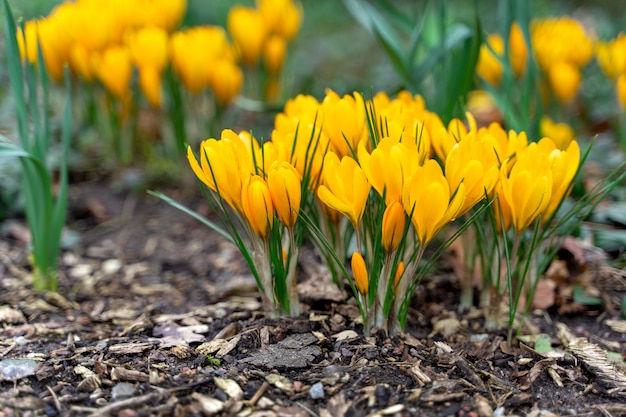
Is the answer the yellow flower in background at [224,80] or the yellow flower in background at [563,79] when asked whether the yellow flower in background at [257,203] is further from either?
the yellow flower in background at [563,79]

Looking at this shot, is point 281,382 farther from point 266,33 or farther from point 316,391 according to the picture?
point 266,33

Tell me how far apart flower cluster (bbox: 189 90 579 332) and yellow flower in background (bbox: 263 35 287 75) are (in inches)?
58.9

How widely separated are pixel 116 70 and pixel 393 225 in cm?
172

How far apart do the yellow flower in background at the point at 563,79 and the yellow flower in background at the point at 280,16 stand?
1.19 m

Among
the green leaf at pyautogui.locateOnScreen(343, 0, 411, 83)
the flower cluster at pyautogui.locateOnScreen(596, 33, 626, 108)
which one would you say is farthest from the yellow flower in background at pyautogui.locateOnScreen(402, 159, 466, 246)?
the flower cluster at pyautogui.locateOnScreen(596, 33, 626, 108)

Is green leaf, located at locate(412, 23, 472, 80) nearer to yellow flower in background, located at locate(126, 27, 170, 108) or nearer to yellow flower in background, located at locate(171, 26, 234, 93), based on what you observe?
yellow flower in background, located at locate(171, 26, 234, 93)

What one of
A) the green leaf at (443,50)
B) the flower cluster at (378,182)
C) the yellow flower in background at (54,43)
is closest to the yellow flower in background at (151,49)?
the yellow flower in background at (54,43)

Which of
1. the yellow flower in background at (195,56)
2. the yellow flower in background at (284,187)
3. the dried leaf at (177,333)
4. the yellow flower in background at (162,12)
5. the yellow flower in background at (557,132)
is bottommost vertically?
the dried leaf at (177,333)

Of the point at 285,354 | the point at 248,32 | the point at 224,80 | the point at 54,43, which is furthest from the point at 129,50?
the point at 285,354

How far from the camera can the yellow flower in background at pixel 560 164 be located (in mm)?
1490

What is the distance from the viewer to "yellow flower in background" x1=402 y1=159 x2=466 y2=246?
1.34 m

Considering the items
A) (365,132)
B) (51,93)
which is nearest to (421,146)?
(365,132)

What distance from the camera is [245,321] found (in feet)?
5.64

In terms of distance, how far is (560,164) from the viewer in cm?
149
